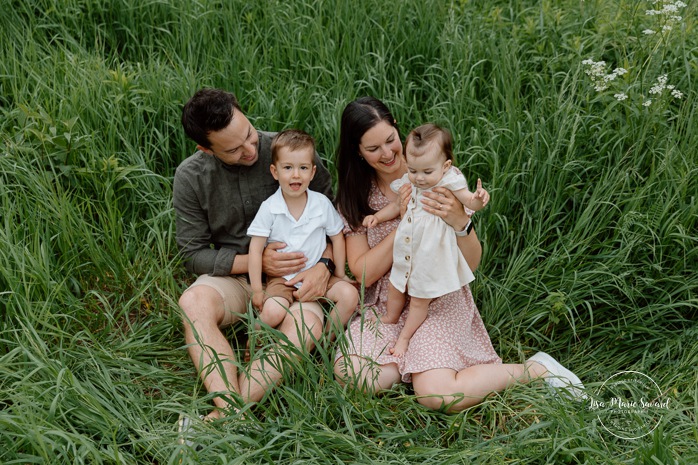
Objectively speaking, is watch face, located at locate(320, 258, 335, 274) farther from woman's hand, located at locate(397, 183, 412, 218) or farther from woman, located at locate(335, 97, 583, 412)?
woman's hand, located at locate(397, 183, 412, 218)

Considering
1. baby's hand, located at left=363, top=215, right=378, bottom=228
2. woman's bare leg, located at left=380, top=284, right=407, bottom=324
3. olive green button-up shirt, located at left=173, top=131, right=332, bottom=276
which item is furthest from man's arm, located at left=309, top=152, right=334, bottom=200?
woman's bare leg, located at left=380, top=284, right=407, bottom=324

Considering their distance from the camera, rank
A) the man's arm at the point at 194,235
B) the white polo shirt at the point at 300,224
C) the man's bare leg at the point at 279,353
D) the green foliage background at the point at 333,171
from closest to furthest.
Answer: the green foliage background at the point at 333,171
the man's bare leg at the point at 279,353
the white polo shirt at the point at 300,224
the man's arm at the point at 194,235

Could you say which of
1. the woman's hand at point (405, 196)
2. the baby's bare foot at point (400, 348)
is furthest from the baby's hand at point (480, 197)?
the baby's bare foot at point (400, 348)

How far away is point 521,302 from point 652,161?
0.91m

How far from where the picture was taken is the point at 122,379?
9.05 feet

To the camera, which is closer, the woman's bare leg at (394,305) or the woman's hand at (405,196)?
the woman's hand at (405,196)

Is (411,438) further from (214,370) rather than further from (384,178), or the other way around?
(384,178)

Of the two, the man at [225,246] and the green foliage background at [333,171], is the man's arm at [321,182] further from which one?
the green foliage background at [333,171]

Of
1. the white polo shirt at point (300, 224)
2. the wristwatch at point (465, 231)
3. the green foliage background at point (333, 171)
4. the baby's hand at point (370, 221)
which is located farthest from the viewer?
the white polo shirt at point (300, 224)

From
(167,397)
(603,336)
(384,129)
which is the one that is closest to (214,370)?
(167,397)

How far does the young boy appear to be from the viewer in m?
2.89

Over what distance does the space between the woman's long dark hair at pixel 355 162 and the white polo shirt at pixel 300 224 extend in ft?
0.24

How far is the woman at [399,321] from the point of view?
265cm

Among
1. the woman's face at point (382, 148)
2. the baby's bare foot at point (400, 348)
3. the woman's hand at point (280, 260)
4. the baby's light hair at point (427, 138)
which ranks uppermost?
the baby's light hair at point (427, 138)
